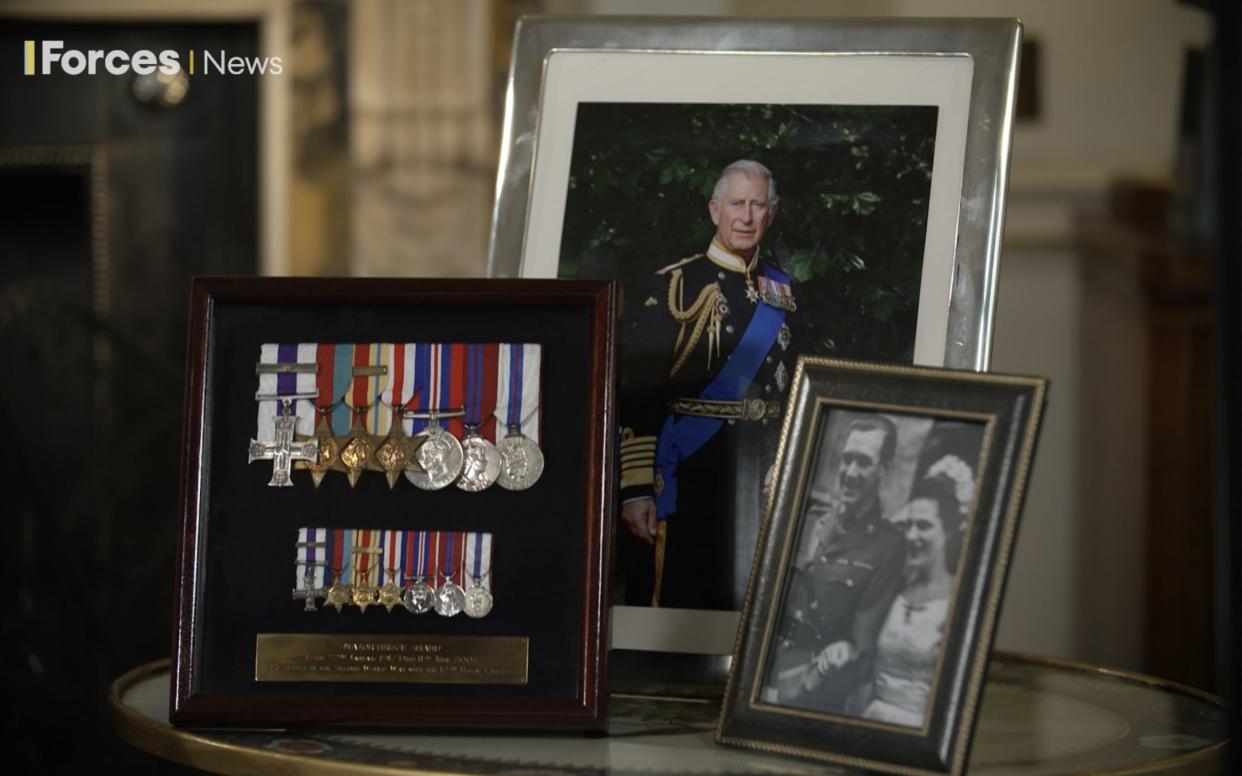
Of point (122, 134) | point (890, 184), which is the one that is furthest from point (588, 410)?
point (122, 134)

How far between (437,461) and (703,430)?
20 centimetres

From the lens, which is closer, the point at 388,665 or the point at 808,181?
the point at 388,665

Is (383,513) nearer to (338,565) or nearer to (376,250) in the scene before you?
(338,565)

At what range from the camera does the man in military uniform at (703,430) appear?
0.98 meters

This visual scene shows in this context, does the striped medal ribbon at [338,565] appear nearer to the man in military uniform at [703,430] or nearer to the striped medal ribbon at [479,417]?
the striped medal ribbon at [479,417]

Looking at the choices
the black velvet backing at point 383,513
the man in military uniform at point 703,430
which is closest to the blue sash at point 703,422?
the man in military uniform at point 703,430

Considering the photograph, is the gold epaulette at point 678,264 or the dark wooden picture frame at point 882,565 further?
the gold epaulette at point 678,264

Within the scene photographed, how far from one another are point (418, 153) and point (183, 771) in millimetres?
1341

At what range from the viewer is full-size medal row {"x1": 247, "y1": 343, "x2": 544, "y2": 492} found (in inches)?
33.9

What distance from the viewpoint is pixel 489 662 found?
2.72ft

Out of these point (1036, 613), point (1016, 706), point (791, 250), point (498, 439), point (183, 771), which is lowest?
point (183, 771)

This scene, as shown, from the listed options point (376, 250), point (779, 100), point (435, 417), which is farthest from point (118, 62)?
point (435, 417)

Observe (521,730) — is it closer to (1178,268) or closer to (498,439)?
(498,439)

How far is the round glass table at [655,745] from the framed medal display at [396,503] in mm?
18
